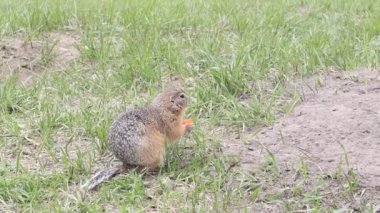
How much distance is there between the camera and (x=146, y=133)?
4266 millimetres

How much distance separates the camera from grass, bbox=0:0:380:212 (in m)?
4.07

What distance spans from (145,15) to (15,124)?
2.40m

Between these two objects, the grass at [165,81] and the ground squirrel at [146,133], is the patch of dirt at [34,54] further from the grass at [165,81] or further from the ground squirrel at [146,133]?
the ground squirrel at [146,133]

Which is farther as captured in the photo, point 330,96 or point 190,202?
point 330,96

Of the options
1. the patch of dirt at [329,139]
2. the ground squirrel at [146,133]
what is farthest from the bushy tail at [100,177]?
the patch of dirt at [329,139]

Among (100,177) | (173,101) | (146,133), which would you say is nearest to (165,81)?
(173,101)

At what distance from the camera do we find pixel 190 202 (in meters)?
3.95

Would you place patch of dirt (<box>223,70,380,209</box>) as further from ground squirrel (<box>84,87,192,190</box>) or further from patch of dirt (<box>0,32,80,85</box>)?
patch of dirt (<box>0,32,80,85</box>)

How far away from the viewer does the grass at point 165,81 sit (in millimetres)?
4074

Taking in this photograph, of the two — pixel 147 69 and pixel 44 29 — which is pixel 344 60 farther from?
pixel 44 29

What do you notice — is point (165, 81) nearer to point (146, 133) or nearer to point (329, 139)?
point (146, 133)

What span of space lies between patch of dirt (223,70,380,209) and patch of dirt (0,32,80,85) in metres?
2.16

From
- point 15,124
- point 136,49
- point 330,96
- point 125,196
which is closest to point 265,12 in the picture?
point 136,49

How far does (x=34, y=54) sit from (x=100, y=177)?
8.10 ft
